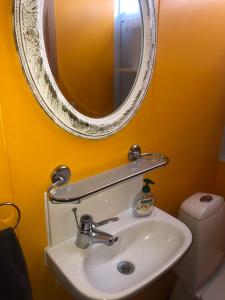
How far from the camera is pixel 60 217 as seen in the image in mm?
881

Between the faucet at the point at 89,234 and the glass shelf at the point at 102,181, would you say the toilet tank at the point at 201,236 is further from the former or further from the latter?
the faucet at the point at 89,234

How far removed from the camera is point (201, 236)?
4.03ft

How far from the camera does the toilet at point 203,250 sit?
1236mm

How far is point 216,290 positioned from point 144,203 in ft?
2.32

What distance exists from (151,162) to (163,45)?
0.49 metres

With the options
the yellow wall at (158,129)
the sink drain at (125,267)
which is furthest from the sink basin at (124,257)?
the yellow wall at (158,129)

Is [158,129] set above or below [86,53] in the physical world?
below

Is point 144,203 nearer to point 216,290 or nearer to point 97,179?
point 97,179

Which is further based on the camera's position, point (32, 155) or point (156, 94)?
point (156, 94)

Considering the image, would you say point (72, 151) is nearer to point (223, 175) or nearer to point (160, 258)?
point (160, 258)

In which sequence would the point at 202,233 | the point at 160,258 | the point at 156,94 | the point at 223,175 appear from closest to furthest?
the point at 160,258 → the point at 156,94 → the point at 202,233 → the point at 223,175

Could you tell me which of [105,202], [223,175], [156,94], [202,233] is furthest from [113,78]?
[223,175]

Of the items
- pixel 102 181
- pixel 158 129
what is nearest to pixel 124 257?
pixel 102 181

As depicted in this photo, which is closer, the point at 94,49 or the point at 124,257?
the point at 94,49
